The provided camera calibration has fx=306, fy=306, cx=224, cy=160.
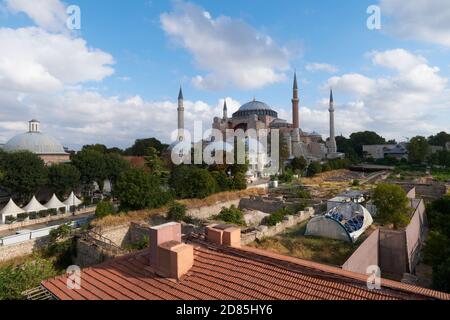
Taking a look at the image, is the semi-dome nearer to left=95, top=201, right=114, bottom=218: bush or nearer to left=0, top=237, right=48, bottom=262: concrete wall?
left=95, top=201, right=114, bottom=218: bush

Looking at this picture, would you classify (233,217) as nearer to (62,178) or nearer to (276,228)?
(276,228)

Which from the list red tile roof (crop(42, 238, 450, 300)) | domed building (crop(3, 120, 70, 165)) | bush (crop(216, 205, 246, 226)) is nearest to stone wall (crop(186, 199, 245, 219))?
bush (crop(216, 205, 246, 226))

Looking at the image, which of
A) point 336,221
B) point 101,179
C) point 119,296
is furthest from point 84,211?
point 119,296

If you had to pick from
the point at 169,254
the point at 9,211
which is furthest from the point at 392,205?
the point at 9,211

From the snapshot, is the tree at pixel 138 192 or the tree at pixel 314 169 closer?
the tree at pixel 138 192

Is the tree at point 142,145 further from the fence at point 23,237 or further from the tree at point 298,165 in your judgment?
the fence at point 23,237

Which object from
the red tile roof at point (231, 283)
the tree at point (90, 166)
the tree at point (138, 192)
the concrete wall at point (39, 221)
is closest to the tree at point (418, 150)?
the tree at point (138, 192)

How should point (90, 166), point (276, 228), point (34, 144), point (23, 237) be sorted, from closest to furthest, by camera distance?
point (23, 237), point (276, 228), point (90, 166), point (34, 144)
